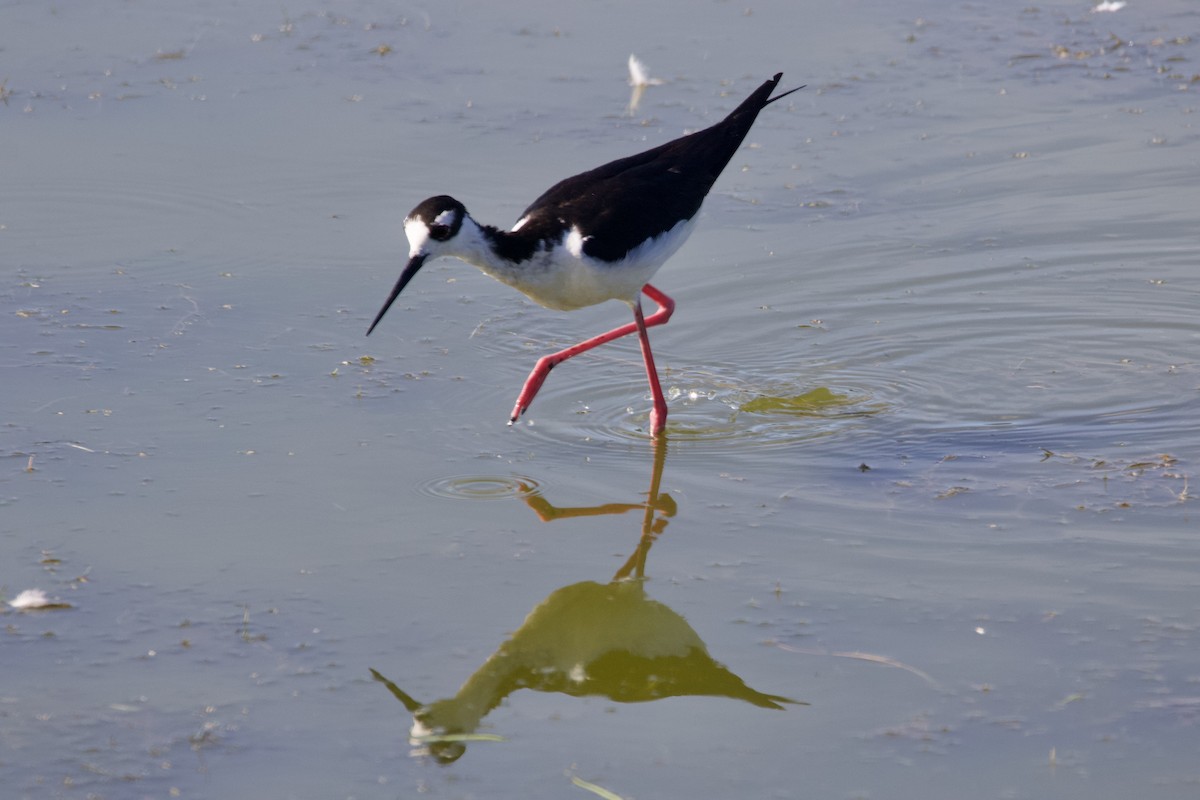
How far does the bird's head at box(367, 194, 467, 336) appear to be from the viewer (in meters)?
6.04

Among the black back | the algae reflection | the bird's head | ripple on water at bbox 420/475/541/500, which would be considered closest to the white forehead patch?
the bird's head

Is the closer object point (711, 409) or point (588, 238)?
point (588, 238)

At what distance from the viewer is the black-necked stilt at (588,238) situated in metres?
6.13

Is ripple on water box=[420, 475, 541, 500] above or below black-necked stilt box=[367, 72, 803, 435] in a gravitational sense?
below

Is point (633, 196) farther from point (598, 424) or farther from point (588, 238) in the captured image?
point (598, 424)

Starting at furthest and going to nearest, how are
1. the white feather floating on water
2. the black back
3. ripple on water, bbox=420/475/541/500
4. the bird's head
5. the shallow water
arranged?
the white feather floating on water
the black back
the bird's head
ripple on water, bbox=420/475/541/500
the shallow water

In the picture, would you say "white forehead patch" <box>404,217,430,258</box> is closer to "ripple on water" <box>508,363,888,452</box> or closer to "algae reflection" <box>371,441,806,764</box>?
"ripple on water" <box>508,363,888,452</box>

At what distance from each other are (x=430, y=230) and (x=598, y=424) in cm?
119

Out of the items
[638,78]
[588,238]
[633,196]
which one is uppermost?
[638,78]

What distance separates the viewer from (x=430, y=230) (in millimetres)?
6035

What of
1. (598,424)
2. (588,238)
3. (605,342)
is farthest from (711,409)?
(588,238)

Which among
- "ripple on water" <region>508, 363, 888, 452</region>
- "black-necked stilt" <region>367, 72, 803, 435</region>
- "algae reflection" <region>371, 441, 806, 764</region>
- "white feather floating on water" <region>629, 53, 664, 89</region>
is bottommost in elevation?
"algae reflection" <region>371, 441, 806, 764</region>

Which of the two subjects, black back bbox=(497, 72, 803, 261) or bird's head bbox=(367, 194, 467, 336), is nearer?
bird's head bbox=(367, 194, 467, 336)

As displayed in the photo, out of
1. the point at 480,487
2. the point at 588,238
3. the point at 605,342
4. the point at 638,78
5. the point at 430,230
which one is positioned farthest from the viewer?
the point at 638,78
